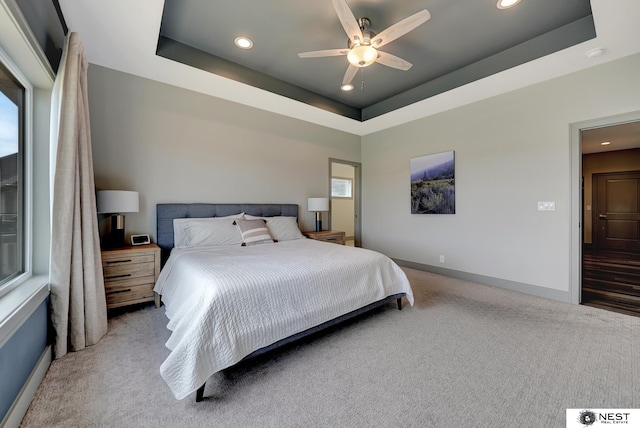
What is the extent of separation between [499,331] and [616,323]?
125 centimetres

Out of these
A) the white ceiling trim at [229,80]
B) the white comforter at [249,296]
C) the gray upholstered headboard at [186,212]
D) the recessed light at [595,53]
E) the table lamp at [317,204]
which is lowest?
the white comforter at [249,296]

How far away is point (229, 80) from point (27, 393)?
3395 mm

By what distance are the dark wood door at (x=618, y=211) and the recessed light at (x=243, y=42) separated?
9189 mm

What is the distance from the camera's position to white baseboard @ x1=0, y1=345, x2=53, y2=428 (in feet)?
4.26

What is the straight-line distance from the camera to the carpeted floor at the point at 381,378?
56.2 inches

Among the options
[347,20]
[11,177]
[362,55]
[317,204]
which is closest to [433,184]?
[317,204]

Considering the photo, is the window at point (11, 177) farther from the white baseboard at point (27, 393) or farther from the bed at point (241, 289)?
the bed at point (241, 289)

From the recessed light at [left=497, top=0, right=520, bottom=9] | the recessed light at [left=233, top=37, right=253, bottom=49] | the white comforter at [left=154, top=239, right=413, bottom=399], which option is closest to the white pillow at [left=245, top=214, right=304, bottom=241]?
the white comforter at [left=154, top=239, right=413, bottom=399]

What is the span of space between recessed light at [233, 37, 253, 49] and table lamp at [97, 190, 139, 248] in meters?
2.09

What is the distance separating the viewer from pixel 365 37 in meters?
2.49

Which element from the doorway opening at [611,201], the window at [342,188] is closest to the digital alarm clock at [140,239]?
the window at [342,188]

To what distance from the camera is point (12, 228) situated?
6.16ft

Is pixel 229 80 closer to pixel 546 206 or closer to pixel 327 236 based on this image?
pixel 327 236

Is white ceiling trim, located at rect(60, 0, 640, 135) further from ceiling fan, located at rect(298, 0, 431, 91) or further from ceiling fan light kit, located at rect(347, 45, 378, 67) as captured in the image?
ceiling fan light kit, located at rect(347, 45, 378, 67)
